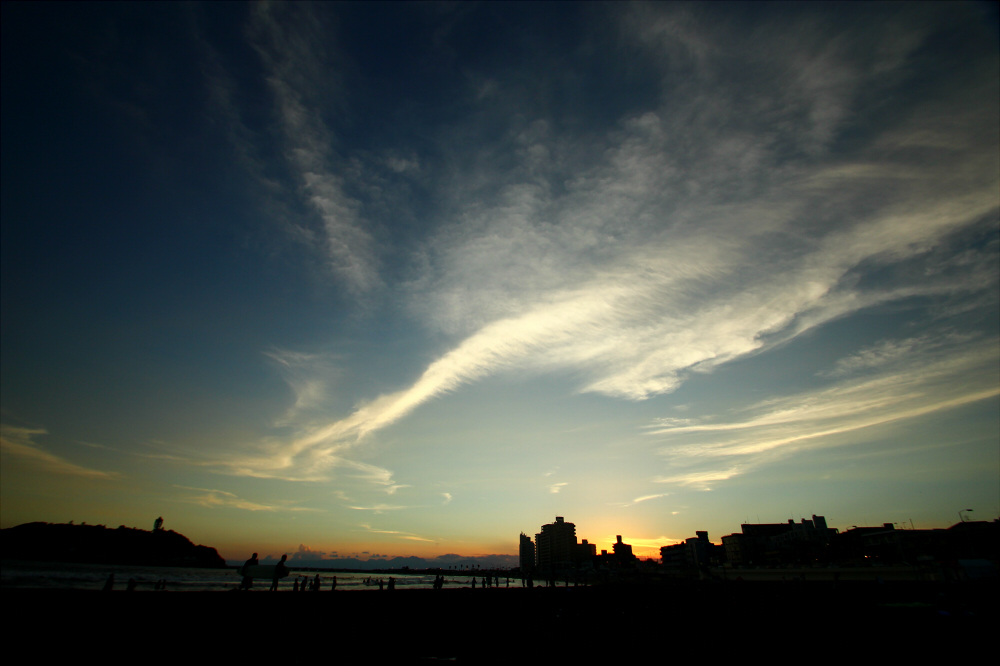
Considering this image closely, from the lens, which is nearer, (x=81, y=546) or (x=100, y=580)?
(x=100, y=580)

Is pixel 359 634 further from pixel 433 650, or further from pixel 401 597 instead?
pixel 401 597

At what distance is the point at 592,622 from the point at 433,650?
1329 centimetres

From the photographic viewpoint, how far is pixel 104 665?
14.5 m

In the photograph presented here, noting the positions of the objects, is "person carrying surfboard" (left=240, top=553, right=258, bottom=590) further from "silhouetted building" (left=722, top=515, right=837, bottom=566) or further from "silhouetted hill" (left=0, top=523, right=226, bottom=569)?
"silhouetted hill" (left=0, top=523, right=226, bottom=569)

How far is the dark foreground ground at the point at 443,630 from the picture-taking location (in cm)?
1738

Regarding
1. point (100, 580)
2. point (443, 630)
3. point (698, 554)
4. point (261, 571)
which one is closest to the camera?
point (443, 630)

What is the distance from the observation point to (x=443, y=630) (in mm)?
23703

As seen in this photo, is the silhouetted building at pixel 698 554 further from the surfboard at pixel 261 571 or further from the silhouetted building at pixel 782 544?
the surfboard at pixel 261 571

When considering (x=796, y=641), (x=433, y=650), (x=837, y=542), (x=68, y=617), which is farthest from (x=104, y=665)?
(x=837, y=542)

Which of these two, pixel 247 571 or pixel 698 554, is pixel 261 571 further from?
pixel 698 554

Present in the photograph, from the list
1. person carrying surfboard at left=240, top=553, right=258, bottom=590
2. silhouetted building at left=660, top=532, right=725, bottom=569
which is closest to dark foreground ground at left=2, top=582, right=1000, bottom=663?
person carrying surfboard at left=240, top=553, right=258, bottom=590

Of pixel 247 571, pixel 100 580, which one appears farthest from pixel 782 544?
pixel 100 580

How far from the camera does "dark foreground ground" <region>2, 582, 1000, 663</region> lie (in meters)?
17.4

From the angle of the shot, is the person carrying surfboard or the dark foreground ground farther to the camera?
the person carrying surfboard
